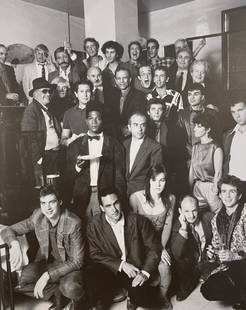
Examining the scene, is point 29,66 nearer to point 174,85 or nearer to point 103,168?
point 103,168

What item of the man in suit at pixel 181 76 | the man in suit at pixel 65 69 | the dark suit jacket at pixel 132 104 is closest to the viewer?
the man in suit at pixel 181 76

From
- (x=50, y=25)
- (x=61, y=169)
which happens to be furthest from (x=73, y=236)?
(x=50, y=25)

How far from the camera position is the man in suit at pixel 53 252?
204 centimetres

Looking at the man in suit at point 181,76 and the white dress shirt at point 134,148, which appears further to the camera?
the white dress shirt at point 134,148

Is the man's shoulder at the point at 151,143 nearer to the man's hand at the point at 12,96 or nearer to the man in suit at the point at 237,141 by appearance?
the man in suit at the point at 237,141

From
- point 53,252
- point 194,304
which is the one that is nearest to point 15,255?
point 53,252

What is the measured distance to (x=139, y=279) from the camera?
77.8 inches

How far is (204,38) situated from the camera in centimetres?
184

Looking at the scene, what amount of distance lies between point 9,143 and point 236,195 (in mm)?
1202

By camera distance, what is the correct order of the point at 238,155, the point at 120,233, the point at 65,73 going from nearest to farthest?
the point at 238,155, the point at 120,233, the point at 65,73

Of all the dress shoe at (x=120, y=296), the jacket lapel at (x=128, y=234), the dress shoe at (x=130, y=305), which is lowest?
the dress shoe at (x=130, y=305)

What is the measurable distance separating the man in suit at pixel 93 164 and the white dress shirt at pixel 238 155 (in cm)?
56

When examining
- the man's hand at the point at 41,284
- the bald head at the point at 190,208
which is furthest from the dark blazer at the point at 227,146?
the man's hand at the point at 41,284

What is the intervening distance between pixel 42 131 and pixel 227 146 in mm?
978
